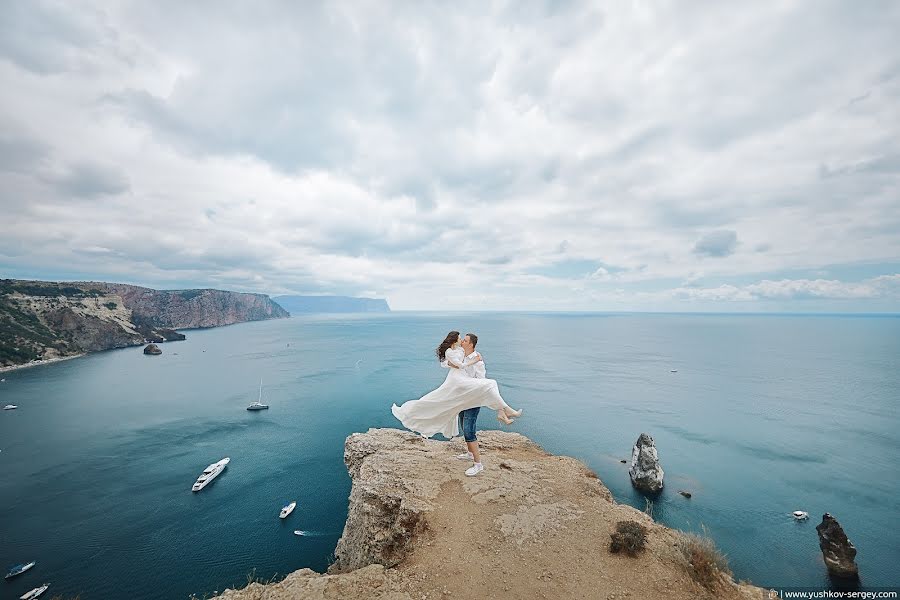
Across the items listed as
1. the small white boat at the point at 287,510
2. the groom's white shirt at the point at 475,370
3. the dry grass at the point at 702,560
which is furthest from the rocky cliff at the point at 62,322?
the dry grass at the point at 702,560

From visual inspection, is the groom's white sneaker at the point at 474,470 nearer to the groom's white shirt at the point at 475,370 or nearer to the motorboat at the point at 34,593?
the groom's white shirt at the point at 475,370

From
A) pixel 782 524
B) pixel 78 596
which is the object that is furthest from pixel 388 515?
pixel 782 524

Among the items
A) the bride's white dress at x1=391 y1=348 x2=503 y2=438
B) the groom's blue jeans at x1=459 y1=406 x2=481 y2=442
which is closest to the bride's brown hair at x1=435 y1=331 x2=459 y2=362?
the bride's white dress at x1=391 y1=348 x2=503 y2=438

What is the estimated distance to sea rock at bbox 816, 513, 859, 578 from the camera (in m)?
20.1

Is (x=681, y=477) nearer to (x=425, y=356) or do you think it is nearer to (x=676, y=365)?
(x=676, y=365)

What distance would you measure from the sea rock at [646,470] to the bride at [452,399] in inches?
941

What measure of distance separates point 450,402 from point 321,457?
3091 centimetres

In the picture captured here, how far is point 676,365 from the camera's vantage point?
87.6 metres

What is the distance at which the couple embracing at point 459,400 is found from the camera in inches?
444

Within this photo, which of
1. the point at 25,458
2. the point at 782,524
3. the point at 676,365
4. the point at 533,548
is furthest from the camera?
the point at 676,365

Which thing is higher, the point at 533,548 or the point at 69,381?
the point at 533,548

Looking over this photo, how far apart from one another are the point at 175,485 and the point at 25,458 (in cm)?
2206

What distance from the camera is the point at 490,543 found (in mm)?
9273

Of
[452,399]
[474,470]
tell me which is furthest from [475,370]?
[474,470]
